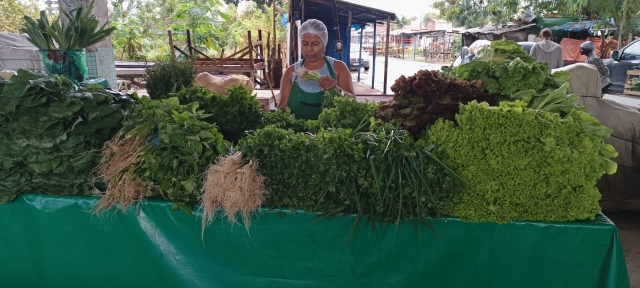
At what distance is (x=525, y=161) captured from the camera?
1.78 metres

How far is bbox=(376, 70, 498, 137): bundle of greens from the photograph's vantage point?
6.49 feet

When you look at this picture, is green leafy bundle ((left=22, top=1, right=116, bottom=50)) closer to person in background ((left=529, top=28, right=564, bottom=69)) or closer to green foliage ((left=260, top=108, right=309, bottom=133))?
green foliage ((left=260, top=108, right=309, bottom=133))

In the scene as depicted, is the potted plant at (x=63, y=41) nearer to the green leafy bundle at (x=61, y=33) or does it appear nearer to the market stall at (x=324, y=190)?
the green leafy bundle at (x=61, y=33)

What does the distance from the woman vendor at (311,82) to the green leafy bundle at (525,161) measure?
1535 millimetres

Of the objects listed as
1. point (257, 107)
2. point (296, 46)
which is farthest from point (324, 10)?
point (257, 107)

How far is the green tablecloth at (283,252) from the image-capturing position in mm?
1922

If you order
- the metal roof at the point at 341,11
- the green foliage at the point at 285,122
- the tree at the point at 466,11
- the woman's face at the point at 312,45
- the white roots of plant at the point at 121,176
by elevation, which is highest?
the tree at the point at 466,11

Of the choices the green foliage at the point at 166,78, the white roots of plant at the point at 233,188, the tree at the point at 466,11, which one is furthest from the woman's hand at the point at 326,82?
the tree at the point at 466,11

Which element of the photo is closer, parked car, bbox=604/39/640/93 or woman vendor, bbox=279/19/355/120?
woman vendor, bbox=279/19/355/120

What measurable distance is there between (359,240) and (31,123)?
5.68ft

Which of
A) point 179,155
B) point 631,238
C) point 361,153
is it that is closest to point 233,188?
point 179,155

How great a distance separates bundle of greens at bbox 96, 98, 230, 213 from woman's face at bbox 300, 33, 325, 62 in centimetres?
140

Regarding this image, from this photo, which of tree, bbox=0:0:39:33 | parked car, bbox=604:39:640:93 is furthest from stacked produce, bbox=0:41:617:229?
tree, bbox=0:0:39:33

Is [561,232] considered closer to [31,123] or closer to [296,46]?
[31,123]
